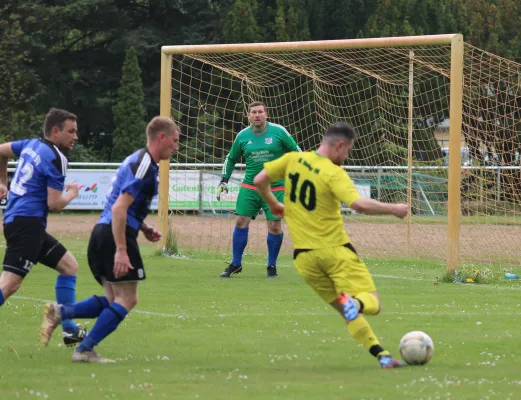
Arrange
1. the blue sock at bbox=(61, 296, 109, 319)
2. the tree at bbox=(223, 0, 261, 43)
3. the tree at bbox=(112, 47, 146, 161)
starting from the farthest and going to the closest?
the tree at bbox=(112, 47, 146, 161) → the tree at bbox=(223, 0, 261, 43) → the blue sock at bbox=(61, 296, 109, 319)

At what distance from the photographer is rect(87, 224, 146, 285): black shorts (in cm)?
775

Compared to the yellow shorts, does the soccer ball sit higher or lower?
lower

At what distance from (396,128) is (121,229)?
43.8 ft

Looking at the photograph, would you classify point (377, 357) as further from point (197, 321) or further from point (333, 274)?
point (197, 321)

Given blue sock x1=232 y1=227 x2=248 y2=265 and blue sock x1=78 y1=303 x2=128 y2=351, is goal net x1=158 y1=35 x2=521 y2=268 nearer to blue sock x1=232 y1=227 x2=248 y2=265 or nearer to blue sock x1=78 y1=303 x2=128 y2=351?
blue sock x1=232 y1=227 x2=248 y2=265

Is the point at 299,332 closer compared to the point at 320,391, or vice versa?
A: the point at 320,391

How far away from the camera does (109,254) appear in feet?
25.6

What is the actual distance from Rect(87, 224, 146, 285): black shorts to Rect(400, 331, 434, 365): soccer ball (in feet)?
6.29

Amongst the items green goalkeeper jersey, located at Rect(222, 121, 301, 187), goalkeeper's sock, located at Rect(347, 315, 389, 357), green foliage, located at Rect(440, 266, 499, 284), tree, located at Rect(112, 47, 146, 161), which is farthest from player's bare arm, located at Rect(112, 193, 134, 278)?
tree, located at Rect(112, 47, 146, 161)

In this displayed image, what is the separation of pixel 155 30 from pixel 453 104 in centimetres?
2915

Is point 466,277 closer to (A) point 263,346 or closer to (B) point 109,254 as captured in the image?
(A) point 263,346

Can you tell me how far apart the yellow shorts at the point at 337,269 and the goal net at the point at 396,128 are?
261 inches

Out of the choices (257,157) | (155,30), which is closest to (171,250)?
(257,157)

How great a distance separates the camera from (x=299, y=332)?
945cm
